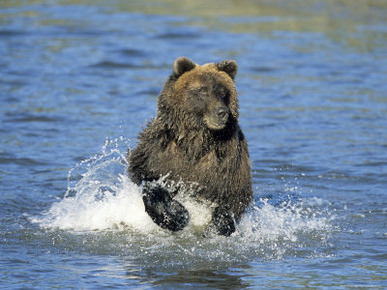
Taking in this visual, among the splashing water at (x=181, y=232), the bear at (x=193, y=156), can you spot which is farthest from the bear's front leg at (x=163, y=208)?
the splashing water at (x=181, y=232)

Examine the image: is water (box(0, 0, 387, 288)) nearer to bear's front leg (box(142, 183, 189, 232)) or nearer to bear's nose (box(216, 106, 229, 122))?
bear's front leg (box(142, 183, 189, 232))

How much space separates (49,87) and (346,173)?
6.29m

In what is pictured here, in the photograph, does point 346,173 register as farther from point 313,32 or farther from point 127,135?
point 313,32

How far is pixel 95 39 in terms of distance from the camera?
19172mm

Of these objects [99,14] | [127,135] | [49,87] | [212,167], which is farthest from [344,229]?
[99,14]

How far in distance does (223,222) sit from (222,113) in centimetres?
116

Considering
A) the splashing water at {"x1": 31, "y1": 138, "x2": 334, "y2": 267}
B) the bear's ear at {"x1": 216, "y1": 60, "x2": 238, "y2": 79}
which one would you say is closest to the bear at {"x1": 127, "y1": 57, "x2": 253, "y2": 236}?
the bear's ear at {"x1": 216, "y1": 60, "x2": 238, "y2": 79}

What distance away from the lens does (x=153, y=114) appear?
1331cm

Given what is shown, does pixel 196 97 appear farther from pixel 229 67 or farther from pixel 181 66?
pixel 229 67

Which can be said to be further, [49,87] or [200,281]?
A: [49,87]

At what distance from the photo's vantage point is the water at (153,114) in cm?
740

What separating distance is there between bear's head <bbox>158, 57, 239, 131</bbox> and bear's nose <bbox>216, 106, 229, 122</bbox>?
0.08m

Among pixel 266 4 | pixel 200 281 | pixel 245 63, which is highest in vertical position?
pixel 266 4

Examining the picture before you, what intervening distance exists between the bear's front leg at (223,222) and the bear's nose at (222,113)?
1.00 metres
